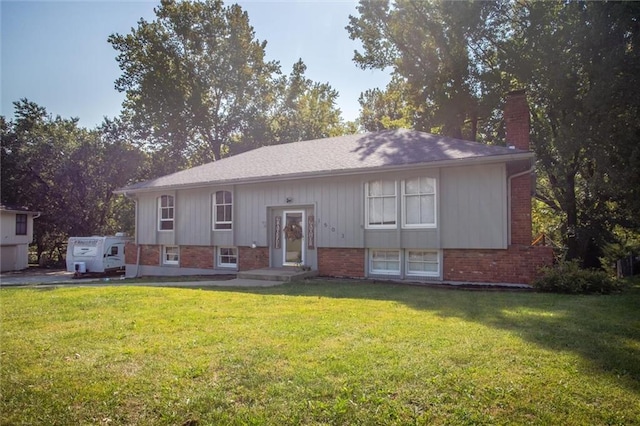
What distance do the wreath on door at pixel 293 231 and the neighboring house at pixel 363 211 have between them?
4 cm

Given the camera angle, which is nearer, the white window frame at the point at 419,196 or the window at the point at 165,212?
the white window frame at the point at 419,196

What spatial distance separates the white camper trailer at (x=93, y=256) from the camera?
68.2ft

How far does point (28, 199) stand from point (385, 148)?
29.7 m

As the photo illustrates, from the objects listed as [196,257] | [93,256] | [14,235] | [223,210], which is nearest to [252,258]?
[223,210]

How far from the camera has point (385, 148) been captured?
13.8 m

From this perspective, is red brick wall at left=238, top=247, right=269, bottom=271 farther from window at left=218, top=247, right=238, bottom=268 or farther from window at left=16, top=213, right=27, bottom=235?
window at left=16, top=213, right=27, bottom=235

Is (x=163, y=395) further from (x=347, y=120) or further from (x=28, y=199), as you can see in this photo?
(x=347, y=120)

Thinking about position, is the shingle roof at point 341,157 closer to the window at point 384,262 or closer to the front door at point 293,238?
the front door at point 293,238

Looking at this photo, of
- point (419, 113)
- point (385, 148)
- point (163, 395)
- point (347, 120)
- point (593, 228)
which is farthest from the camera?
point (347, 120)

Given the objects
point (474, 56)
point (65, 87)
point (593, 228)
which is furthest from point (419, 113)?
point (65, 87)

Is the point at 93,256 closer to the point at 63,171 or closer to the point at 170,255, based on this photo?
the point at 170,255

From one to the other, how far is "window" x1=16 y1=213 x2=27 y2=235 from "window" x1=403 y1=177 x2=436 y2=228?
28.6 meters

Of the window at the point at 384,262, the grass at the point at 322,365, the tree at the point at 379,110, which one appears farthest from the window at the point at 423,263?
the tree at the point at 379,110

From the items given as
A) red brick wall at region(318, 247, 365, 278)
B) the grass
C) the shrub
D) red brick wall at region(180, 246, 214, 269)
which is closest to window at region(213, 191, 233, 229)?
red brick wall at region(180, 246, 214, 269)
